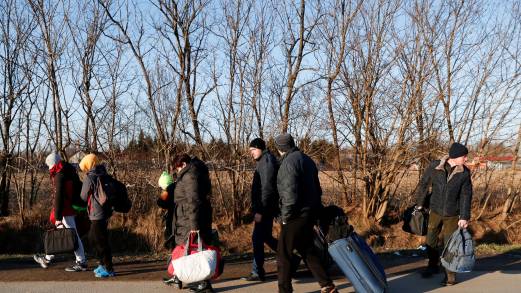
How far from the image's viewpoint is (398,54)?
10.0 metres

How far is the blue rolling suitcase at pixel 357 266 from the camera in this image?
220 inches

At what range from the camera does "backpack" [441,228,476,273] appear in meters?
6.17

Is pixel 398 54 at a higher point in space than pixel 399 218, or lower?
higher

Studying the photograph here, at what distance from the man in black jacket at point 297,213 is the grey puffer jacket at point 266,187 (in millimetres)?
560

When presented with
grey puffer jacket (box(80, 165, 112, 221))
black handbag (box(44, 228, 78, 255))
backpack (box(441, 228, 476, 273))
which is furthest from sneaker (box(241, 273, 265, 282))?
black handbag (box(44, 228, 78, 255))

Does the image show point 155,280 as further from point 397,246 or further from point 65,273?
point 397,246

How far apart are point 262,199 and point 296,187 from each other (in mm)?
952

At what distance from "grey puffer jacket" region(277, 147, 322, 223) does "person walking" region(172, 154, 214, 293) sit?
0.95 m

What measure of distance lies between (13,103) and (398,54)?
7750 mm

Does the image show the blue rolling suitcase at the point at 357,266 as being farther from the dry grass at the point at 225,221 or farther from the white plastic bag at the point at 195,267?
the dry grass at the point at 225,221

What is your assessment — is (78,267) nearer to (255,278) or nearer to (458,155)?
(255,278)

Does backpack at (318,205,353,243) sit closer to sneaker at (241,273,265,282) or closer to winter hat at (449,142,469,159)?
sneaker at (241,273,265,282)

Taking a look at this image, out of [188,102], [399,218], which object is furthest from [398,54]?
[188,102]

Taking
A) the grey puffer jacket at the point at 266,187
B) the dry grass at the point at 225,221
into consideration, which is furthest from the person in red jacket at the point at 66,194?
the dry grass at the point at 225,221
